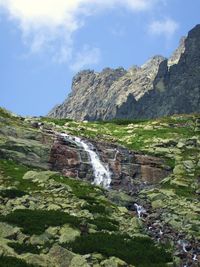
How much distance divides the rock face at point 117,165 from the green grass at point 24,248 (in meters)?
22.1

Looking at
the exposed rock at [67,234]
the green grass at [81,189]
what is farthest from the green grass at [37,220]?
the green grass at [81,189]

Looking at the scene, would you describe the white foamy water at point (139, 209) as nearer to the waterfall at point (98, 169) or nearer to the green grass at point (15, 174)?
the green grass at point (15, 174)

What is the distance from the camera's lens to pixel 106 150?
6016 cm

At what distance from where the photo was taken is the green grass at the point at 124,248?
25484mm

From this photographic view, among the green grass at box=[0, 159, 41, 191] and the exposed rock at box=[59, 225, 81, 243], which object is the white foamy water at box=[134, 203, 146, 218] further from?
the exposed rock at box=[59, 225, 81, 243]

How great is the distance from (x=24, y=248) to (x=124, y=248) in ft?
16.7

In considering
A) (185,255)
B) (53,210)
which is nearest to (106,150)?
(53,210)

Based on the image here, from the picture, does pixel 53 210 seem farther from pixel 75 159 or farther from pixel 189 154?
pixel 189 154

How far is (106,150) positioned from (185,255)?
109 ft

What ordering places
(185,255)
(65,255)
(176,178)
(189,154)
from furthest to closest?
(189,154) → (176,178) → (185,255) → (65,255)

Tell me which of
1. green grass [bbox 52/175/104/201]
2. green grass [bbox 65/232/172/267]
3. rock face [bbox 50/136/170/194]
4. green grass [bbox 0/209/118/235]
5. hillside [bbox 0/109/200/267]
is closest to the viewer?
green grass [bbox 65/232/172/267]

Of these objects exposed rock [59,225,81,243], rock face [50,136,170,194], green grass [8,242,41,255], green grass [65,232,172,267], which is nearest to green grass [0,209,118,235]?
exposed rock [59,225,81,243]

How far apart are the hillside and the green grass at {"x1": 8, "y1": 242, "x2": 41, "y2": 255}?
0.15 ft

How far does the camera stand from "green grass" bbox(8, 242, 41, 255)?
2462 cm
